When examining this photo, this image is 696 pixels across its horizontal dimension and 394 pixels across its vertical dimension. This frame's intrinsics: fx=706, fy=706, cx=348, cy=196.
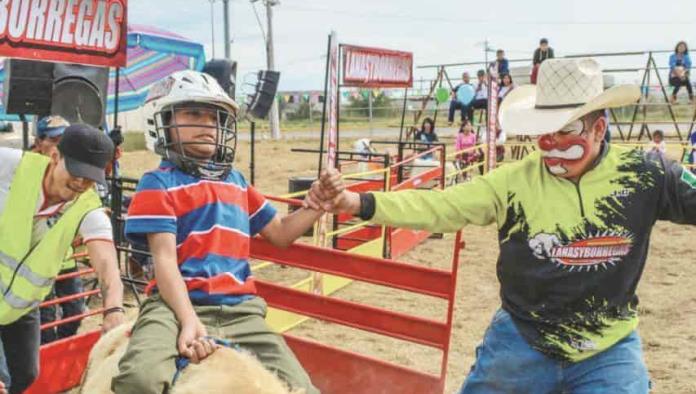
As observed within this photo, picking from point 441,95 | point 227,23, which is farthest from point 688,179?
point 227,23

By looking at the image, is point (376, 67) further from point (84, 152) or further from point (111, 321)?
point (111, 321)

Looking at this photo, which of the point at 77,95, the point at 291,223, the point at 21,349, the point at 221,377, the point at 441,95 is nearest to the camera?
the point at 221,377

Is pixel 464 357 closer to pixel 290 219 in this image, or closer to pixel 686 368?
pixel 686 368

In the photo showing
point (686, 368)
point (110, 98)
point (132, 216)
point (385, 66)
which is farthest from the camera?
point (110, 98)

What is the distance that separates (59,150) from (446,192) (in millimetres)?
1735

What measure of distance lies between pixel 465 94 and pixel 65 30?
642 inches

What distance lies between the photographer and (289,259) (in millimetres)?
5105

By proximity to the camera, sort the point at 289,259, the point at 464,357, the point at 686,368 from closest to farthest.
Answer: the point at 289,259 < the point at 686,368 < the point at 464,357

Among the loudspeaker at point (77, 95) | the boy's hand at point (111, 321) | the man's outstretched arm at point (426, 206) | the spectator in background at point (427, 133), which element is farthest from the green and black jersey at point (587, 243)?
the spectator in background at point (427, 133)

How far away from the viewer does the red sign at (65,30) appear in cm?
512

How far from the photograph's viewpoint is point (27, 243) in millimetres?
3221

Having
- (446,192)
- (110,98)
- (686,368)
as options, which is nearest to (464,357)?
(686,368)

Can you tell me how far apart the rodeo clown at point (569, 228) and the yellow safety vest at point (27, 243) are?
127 cm

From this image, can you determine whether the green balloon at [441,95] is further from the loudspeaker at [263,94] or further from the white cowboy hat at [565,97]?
the white cowboy hat at [565,97]
